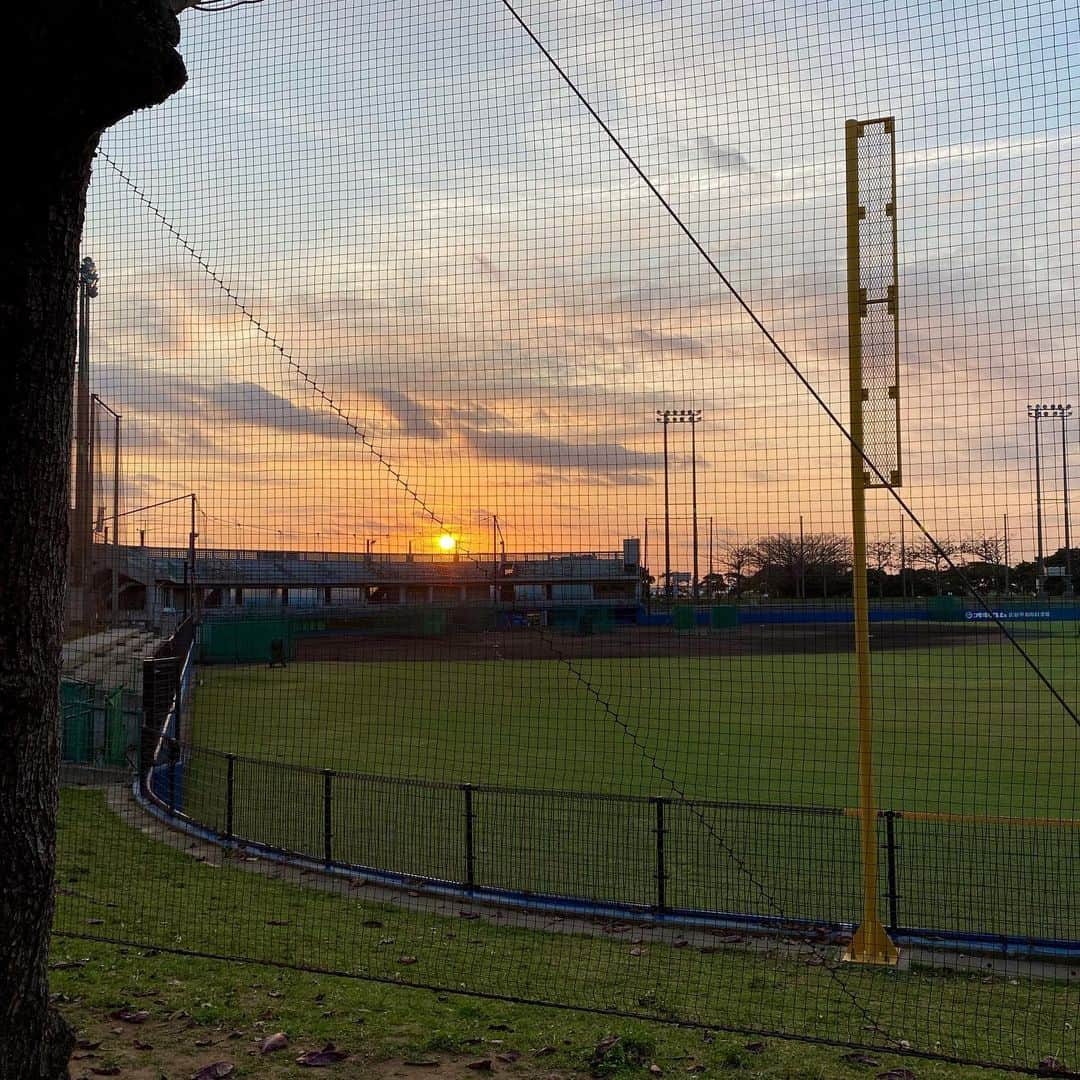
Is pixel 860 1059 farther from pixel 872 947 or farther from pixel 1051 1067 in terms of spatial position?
pixel 872 947

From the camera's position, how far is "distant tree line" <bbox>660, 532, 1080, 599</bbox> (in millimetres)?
7004

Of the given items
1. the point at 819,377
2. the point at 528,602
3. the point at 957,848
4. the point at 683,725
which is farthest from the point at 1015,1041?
the point at 683,725

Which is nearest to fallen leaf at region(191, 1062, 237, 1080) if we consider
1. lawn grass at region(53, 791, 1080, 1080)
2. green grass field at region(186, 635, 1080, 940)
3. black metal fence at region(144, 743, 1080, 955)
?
lawn grass at region(53, 791, 1080, 1080)

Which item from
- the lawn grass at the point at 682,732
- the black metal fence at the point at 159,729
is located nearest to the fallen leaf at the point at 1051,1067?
the lawn grass at the point at 682,732

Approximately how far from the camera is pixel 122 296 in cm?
617

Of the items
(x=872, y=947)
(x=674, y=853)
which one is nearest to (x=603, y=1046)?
(x=872, y=947)

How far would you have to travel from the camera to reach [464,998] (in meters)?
4.73

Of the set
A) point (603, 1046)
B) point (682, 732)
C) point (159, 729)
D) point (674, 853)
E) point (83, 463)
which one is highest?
point (83, 463)

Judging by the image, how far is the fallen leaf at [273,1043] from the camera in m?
3.96

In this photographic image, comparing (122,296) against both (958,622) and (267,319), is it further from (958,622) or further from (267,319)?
(958,622)

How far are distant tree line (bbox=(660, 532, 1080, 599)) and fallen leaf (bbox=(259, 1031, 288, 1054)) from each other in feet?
10.4

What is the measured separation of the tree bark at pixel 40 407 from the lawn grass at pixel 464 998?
4.34ft

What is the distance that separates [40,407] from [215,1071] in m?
2.42

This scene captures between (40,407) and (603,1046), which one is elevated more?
(40,407)
